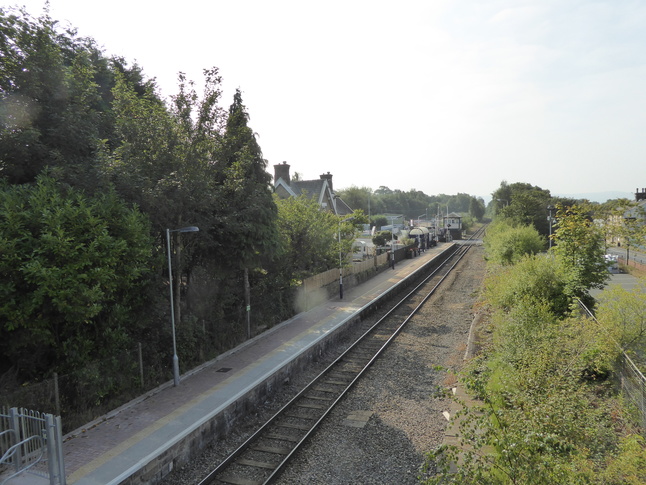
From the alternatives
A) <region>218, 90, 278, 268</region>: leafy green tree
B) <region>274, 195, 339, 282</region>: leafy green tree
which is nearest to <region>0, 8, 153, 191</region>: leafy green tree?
<region>218, 90, 278, 268</region>: leafy green tree

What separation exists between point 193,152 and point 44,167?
467 cm

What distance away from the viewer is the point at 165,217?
15.1 meters

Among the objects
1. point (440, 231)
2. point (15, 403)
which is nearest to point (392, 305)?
point (15, 403)

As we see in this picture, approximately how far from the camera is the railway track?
9883mm

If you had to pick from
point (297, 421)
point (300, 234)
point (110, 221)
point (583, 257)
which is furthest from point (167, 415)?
point (583, 257)

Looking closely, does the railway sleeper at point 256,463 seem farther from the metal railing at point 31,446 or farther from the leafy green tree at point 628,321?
the leafy green tree at point 628,321

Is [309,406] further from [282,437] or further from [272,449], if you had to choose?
[272,449]

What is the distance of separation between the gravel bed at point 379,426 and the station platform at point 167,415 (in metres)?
0.73

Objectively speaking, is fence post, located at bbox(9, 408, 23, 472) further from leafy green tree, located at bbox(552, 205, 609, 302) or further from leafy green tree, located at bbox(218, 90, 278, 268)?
leafy green tree, located at bbox(552, 205, 609, 302)

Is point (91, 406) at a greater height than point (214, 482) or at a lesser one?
greater

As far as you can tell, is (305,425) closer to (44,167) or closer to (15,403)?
(15,403)

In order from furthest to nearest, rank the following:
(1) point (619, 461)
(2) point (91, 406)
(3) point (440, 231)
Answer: (3) point (440, 231), (2) point (91, 406), (1) point (619, 461)

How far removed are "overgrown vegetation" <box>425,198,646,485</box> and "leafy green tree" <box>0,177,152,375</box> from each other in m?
8.80

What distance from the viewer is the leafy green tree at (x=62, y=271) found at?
1026cm
